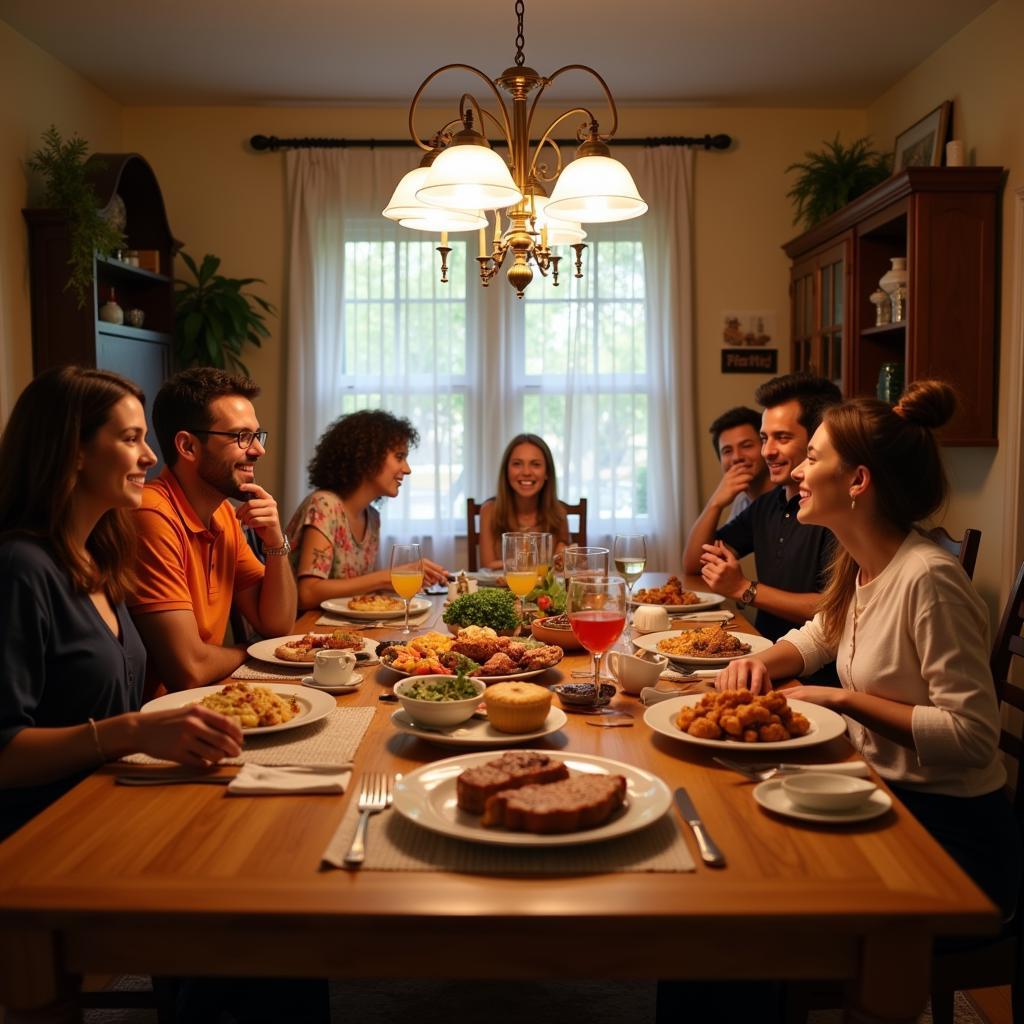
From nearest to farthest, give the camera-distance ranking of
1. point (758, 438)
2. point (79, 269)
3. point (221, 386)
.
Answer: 1. point (221, 386)
2. point (758, 438)
3. point (79, 269)

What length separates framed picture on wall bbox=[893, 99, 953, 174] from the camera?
13.6 feet

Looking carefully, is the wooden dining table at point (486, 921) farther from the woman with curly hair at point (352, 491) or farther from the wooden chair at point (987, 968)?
the woman with curly hair at point (352, 491)

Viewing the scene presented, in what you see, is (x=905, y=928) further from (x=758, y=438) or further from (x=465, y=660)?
(x=758, y=438)

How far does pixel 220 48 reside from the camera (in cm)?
436

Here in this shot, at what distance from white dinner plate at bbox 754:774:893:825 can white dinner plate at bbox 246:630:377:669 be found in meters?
1.00

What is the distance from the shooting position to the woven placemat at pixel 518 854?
3.64 feet

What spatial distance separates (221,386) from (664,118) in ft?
11.9

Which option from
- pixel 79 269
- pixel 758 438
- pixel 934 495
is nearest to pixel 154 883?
pixel 934 495

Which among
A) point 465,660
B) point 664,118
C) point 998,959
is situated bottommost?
point 998,959

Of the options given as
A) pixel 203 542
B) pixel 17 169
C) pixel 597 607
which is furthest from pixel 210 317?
pixel 597 607

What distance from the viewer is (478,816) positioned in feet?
3.99

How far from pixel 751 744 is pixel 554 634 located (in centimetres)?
77

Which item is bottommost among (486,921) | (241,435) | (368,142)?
(486,921)

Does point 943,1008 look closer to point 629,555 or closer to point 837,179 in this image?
point 629,555
